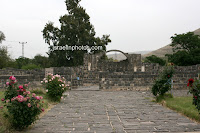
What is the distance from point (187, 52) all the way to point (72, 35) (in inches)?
881

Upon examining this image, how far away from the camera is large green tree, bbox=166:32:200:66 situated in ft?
141

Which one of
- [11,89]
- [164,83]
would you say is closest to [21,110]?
[11,89]

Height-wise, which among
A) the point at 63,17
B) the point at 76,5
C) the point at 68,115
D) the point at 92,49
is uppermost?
the point at 76,5

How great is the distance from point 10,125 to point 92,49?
32.4 metres

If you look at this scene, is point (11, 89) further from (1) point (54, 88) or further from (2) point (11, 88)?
(1) point (54, 88)

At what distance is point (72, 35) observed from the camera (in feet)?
120

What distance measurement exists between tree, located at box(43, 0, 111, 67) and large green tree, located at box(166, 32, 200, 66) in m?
14.9

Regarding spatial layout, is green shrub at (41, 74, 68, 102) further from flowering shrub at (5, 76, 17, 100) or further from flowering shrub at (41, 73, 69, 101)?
flowering shrub at (5, 76, 17, 100)

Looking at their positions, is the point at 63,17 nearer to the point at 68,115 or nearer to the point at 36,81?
the point at 36,81

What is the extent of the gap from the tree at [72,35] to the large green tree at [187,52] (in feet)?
48.8

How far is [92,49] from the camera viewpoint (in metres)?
37.1

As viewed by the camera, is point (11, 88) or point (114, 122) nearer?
point (11, 88)

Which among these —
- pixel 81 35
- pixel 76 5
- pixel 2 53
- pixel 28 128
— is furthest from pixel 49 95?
pixel 2 53

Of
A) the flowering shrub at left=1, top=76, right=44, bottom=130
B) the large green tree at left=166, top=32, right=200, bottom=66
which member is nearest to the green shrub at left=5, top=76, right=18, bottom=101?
the flowering shrub at left=1, top=76, right=44, bottom=130
